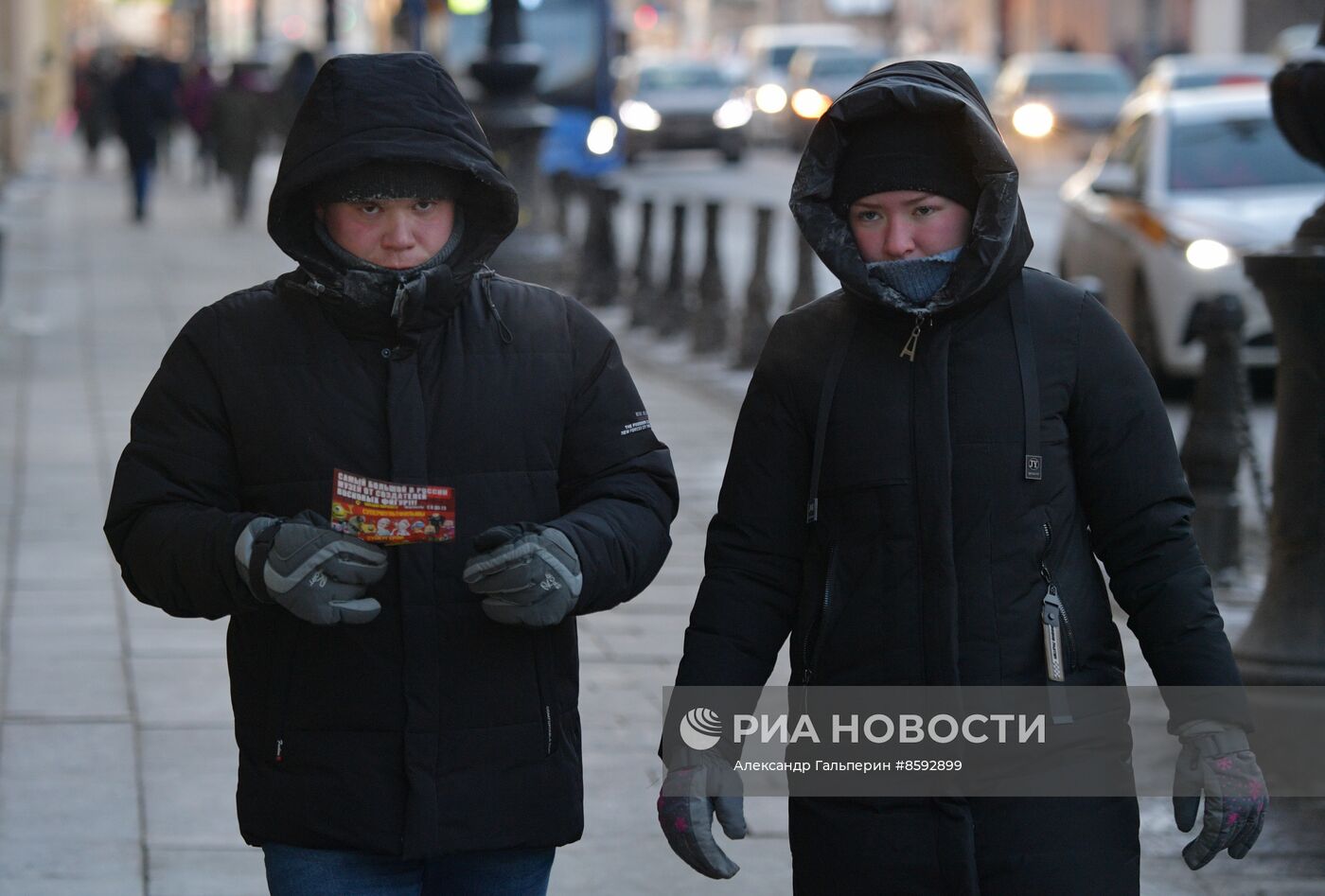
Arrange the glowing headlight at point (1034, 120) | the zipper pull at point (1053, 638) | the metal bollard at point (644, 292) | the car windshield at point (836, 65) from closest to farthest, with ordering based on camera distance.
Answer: the zipper pull at point (1053, 638)
the metal bollard at point (644, 292)
the glowing headlight at point (1034, 120)
the car windshield at point (836, 65)

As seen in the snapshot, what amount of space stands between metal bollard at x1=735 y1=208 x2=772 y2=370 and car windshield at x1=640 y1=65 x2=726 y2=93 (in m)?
24.3

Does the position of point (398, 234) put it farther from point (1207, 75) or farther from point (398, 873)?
point (1207, 75)

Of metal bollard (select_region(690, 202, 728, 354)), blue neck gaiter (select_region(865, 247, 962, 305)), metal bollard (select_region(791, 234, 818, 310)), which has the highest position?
blue neck gaiter (select_region(865, 247, 962, 305))

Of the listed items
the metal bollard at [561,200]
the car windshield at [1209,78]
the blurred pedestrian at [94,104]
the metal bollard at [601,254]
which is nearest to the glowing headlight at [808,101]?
the blurred pedestrian at [94,104]

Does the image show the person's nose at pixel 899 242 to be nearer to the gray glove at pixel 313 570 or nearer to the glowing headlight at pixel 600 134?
the gray glove at pixel 313 570

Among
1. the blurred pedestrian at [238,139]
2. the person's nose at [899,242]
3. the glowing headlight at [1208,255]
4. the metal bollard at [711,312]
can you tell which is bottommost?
the blurred pedestrian at [238,139]

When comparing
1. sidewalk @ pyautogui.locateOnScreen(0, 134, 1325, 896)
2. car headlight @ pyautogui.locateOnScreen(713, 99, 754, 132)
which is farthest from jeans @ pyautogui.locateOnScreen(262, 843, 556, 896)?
car headlight @ pyautogui.locateOnScreen(713, 99, 754, 132)

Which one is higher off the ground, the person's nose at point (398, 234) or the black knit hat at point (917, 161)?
the black knit hat at point (917, 161)

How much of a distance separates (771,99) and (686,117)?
662 cm

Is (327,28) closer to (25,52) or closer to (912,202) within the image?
(25,52)

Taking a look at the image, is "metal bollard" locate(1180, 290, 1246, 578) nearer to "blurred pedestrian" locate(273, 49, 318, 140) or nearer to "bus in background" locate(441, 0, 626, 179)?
"bus in background" locate(441, 0, 626, 179)

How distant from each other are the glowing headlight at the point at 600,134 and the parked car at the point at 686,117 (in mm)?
6726

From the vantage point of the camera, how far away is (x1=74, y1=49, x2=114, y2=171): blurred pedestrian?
1560 inches

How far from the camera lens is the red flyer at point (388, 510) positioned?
114 inches
